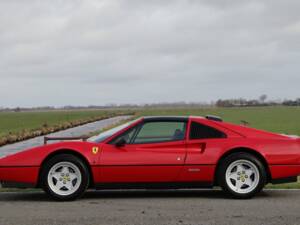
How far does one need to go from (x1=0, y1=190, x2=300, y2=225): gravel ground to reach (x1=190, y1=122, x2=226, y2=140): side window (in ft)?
3.08

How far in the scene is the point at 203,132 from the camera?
7742mm

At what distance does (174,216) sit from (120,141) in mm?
1676

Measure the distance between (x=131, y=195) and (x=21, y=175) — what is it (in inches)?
68.6

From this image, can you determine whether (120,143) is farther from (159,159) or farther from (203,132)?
(203,132)

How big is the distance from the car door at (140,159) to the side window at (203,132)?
224mm

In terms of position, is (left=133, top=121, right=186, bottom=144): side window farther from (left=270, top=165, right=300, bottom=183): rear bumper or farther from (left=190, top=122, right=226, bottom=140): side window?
(left=270, top=165, right=300, bottom=183): rear bumper

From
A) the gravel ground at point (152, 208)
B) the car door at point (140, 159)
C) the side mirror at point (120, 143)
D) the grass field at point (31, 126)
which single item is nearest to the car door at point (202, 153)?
the car door at point (140, 159)

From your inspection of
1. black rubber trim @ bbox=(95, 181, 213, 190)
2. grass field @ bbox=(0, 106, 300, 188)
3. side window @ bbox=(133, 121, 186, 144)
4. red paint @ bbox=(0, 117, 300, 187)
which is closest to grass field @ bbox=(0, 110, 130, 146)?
grass field @ bbox=(0, 106, 300, 188)

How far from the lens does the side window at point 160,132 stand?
25.2 feet

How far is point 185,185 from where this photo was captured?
7.52 meters

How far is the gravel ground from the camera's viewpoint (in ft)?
19.7

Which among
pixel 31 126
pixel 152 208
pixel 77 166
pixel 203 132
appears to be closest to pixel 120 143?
pixel 77 166

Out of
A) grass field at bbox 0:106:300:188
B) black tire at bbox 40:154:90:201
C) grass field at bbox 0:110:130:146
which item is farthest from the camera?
grass field at bbox 0:106:300:188

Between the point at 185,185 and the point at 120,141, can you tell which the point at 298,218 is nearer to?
the point at 185,185
